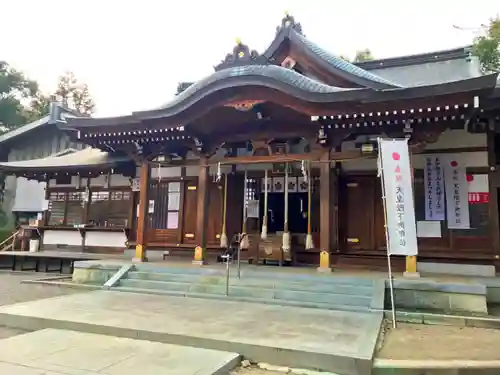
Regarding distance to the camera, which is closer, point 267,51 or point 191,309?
point 191,309

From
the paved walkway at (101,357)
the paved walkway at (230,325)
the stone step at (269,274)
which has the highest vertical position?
the stone step at (269,274)

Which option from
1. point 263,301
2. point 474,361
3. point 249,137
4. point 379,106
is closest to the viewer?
point 474,361

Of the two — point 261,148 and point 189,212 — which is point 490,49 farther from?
point 189,212

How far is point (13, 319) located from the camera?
18.0ft

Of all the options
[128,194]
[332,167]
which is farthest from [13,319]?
[128,194]

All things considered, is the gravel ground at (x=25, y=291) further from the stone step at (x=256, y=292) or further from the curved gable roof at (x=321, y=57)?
the curved gable roof at (x=321, y=57)

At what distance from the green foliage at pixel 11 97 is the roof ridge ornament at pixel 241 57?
796 inches

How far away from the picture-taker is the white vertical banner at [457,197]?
8367mm

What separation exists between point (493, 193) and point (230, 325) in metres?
6.43

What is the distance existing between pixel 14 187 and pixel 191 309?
18.4 meters

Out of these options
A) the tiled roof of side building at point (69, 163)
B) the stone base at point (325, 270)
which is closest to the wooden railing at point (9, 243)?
the tiled roof of side building at point (69, 163)

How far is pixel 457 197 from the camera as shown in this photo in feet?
27.7

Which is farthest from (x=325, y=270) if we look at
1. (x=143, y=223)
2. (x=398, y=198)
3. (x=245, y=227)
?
(x=143, y=223)

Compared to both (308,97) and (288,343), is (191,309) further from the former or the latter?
(308,97)
